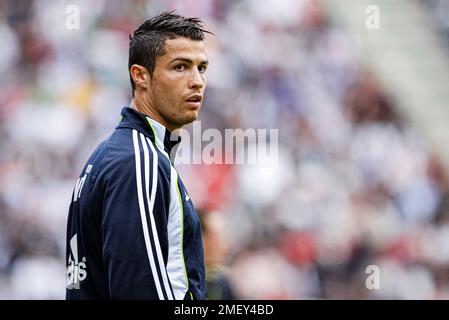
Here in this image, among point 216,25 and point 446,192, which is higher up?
point 216,25

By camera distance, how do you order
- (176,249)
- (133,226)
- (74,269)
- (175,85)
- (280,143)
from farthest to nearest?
(280,143)
(175,85)
(74,269)
(176,249)
(133,226)

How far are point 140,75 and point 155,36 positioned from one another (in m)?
0.13

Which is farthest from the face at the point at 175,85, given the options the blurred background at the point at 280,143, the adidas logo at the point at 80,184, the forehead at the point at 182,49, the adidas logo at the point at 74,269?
the blurred background at the point at 280,143

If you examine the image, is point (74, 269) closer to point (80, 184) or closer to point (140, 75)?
point (80, 184)

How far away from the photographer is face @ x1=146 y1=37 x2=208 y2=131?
2.72 metres

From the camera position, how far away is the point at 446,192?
7.20 m

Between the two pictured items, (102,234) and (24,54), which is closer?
(102,234)

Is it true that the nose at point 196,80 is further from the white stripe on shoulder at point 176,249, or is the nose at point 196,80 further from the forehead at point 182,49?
the white stripe on shoulder at point 176,249

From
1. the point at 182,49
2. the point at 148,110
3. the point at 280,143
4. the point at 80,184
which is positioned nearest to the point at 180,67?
the point at 182,49

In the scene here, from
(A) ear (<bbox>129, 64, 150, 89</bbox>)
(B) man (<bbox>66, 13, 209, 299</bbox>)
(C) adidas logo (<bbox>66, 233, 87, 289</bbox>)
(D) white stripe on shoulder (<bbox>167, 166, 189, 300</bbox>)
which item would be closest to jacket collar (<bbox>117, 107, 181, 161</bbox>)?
(B) man (<bbox>66, 13, 209, 299</bbox>)

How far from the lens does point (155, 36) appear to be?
2738mm
